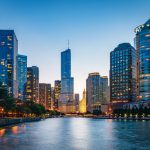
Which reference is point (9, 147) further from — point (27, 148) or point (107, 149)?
point (107, 149)

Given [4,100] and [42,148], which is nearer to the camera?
[42,148]

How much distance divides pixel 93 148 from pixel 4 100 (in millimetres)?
121447

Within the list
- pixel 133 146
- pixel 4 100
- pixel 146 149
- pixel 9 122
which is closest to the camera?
pixel 146 149

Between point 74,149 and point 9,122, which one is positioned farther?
point 9,122

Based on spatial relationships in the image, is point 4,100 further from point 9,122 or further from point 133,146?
point 133,146

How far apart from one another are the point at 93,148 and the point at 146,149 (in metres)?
9.86

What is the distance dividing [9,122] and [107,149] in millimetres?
100399

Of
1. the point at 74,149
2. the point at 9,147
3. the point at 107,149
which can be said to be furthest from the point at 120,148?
the point at 9,147

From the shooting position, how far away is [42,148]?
224 ft

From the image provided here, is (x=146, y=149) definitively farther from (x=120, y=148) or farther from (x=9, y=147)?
(x=9, y=147)

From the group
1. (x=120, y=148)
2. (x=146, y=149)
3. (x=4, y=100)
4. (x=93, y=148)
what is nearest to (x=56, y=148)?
(x=93, y=148)

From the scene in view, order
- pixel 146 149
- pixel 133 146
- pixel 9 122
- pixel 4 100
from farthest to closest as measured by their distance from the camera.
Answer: pixel 4 100
pixel 9 122
pixel 133 146
pixel 146 149

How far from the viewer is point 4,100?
183875mm

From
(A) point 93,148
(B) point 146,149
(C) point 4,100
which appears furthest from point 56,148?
(C) point 4,100
